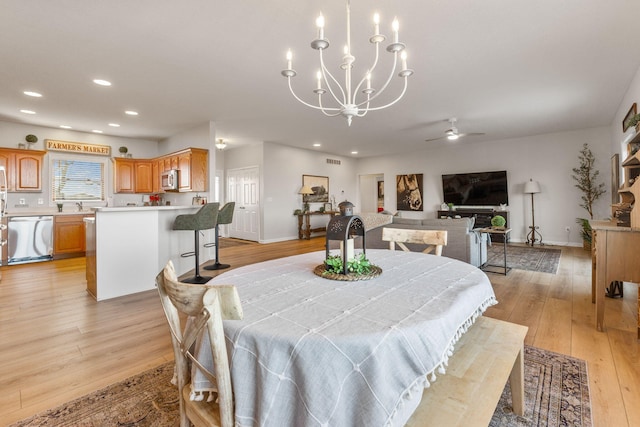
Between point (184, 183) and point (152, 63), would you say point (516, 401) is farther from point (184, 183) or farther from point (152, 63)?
point (184, 183)

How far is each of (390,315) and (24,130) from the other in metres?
7.59

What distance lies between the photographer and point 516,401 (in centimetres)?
152

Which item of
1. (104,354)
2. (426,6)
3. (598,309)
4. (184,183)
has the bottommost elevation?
(104,354)

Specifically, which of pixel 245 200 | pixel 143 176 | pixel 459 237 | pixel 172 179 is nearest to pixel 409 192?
pixel 245 200

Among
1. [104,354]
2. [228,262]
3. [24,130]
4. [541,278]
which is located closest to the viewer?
[104,354]

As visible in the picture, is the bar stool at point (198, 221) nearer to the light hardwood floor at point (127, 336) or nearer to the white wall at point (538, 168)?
the light hardwood floor at point (127, 336)

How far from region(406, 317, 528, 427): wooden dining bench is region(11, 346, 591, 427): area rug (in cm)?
15

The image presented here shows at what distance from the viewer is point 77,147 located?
20.0 feet

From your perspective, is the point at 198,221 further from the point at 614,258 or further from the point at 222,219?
the point at 614,258

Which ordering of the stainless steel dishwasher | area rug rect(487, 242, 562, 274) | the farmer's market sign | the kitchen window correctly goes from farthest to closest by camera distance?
the kitchen window → the farmer's market sign → the stainless steel dishwasher → area rug rect(487, 242, 562, 274)

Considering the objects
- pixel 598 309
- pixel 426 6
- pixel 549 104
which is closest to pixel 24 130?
pixel 426 6

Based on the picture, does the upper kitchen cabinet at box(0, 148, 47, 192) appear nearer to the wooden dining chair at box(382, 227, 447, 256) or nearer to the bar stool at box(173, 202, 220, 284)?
the bar stool at box(173, 202, 220, 284)

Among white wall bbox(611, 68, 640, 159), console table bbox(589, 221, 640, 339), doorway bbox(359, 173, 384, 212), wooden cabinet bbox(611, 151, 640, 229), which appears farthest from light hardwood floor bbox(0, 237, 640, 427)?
doorway bbox(359, 173, 384, 212)

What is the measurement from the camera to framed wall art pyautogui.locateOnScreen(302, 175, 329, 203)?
8500mm
